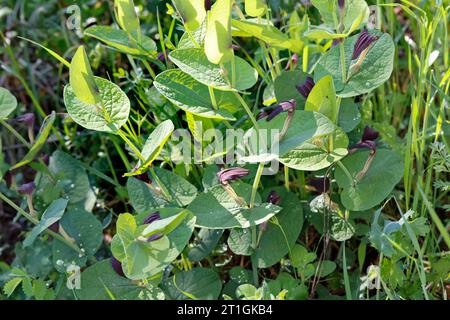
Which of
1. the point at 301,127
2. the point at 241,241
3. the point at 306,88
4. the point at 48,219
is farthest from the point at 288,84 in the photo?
the point at 48,219

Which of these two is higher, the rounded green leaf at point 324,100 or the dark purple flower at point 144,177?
the rounded green leaf at point 324,100

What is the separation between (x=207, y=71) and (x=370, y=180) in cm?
30

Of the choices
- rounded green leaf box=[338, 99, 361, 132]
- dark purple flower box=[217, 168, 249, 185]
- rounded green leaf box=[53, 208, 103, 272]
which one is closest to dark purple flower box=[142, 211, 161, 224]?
dark purple flower box=[217, 168, 249, 185]

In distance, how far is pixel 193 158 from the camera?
41.7 inches

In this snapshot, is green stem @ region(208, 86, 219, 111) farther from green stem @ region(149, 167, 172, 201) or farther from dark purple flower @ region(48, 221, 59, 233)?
dark purple flower @ region(48, 221, 59, 233)

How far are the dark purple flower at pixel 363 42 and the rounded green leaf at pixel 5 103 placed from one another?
50 centimetres

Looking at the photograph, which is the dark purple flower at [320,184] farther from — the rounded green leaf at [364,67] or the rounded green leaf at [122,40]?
the rounded green leaf at [122,40]

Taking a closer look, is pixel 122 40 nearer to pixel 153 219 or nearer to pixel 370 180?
pixel 153 219

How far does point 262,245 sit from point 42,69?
0.88 metres

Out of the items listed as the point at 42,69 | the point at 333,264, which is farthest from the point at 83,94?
the point at 42,69

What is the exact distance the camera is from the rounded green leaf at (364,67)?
930 mm

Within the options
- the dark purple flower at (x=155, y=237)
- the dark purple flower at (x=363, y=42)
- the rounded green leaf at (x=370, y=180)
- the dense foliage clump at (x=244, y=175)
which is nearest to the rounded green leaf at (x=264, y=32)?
the dense foliage clump at (x=244, y=175)

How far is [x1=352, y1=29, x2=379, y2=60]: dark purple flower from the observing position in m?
0.91

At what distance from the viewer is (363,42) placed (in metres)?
0.91
